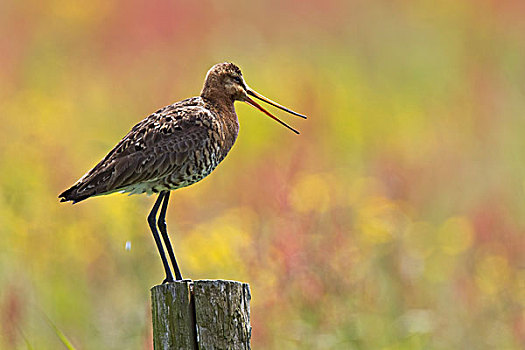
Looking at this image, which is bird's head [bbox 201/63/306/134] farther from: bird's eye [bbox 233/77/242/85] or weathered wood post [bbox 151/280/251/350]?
weathered wood post [bbox 151/280/251/350]

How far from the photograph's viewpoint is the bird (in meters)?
4.93

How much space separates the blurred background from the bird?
76 centimetres

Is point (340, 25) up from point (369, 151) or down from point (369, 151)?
up

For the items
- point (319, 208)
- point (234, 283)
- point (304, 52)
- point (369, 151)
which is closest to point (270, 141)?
point (369, 151)

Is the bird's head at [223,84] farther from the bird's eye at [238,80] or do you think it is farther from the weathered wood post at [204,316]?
the weathered wood post at [204,316]

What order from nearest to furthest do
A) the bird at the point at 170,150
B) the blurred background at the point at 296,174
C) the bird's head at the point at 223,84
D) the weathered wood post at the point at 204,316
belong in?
1. the weathered wood post at the point at 204,316
2. the bird at the point at 170,150
3. the bird's head at the point at 223,84
4. the blurred background at the point at 296,174

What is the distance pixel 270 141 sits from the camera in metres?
12.0

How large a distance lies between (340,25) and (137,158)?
36.5 feet

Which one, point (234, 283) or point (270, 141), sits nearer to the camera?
point (234, 283)

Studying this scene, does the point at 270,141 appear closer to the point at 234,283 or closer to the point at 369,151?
the point at 369,151

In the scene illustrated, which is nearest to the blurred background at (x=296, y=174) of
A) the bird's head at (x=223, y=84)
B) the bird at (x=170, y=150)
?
the bird at (x=170, y=150)

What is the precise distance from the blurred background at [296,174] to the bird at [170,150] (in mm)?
758

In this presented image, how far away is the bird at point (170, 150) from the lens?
493 cm

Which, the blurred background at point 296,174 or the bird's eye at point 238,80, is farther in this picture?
the blurred background at point 296,174
